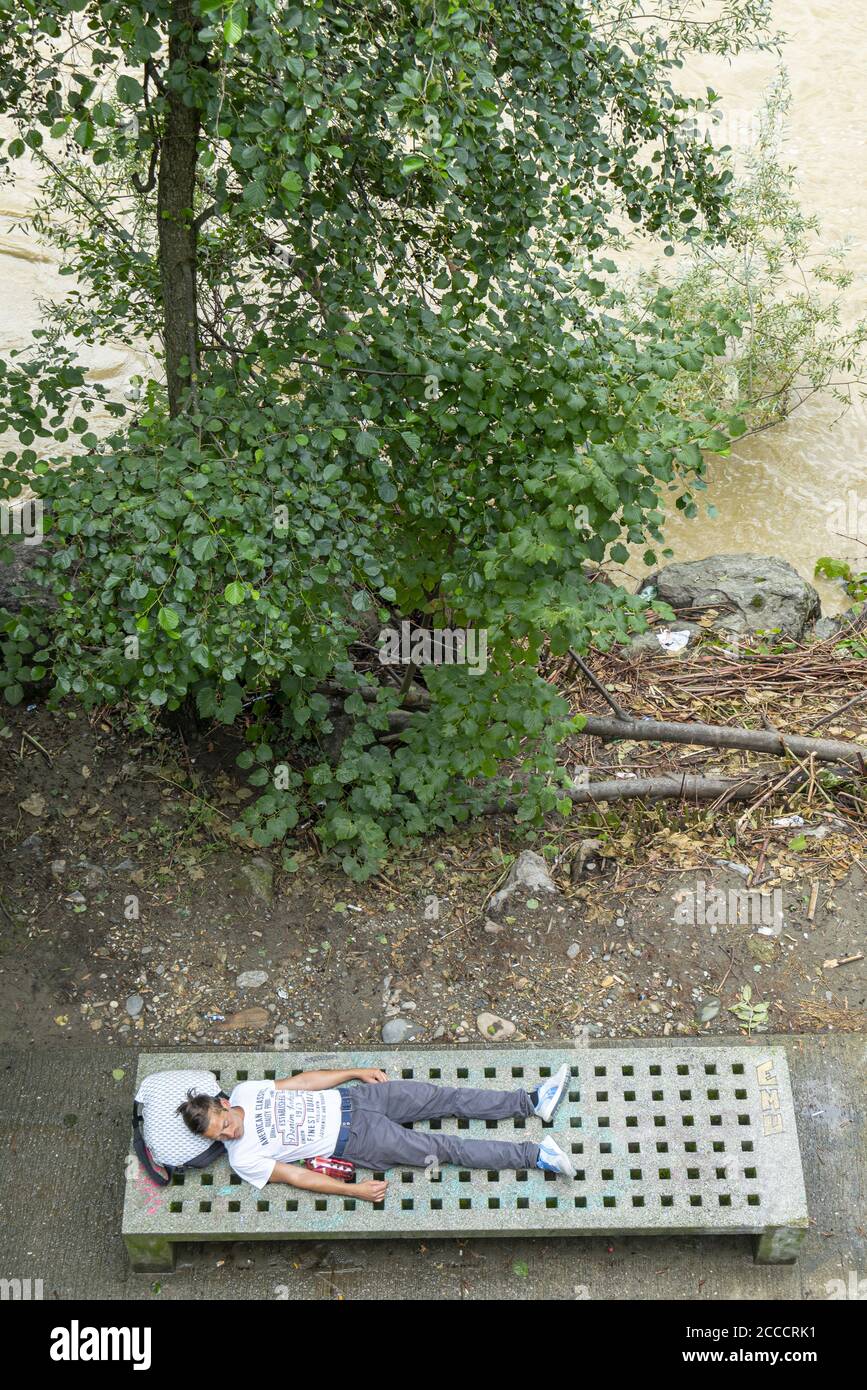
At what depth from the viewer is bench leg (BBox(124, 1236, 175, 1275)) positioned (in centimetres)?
387

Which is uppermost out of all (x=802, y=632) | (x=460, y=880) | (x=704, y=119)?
(x=704, y=119)

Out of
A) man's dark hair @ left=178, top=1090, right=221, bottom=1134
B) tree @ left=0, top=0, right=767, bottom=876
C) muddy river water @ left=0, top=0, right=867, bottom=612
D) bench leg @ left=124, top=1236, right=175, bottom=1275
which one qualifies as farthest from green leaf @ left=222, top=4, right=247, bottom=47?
muddy river water @ left=0, top=0, right=867, bottom=612

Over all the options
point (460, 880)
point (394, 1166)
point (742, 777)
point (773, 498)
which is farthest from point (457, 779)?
point (773, 498)

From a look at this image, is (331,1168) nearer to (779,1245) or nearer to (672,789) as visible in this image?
(779,1245)

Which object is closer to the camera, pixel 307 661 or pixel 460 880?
pixel 307 661

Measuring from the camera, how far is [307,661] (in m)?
4.44

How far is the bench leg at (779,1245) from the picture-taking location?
12.7 ft

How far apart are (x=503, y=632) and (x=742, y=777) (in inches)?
66.2

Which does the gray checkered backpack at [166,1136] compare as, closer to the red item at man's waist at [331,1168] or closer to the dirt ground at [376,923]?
the red item at man's waist at [331,1168]

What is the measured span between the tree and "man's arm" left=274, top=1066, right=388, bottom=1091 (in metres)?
1.21

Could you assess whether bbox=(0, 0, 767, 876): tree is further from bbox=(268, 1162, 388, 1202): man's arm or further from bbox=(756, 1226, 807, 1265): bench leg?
bbox=(756, 1226, 807, 1265): bench leg

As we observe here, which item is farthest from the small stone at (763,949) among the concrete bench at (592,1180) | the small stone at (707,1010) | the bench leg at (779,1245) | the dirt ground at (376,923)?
the bench leg at (779,1245)

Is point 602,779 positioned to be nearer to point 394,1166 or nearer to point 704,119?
point 394,1166

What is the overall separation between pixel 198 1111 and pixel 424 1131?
2.41 ft
